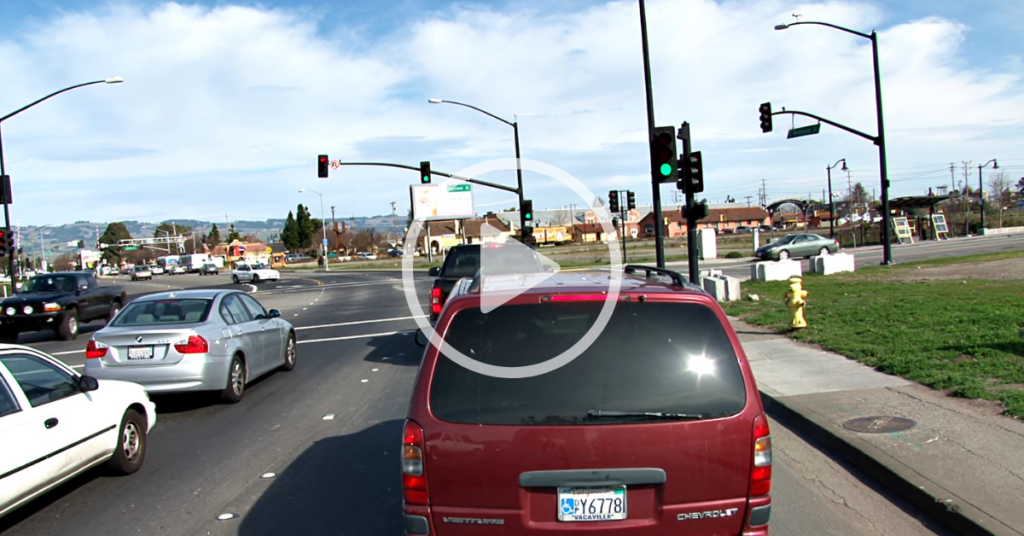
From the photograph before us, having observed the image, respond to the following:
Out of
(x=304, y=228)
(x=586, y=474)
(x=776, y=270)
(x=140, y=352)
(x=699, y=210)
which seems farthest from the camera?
(x=304, y=228)

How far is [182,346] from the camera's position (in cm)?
892

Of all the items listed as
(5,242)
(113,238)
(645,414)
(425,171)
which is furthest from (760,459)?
(113,238)

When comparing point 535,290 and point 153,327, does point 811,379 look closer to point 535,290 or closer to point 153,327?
point 535,290

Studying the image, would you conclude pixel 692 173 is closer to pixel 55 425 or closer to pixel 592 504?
pixel 55 425

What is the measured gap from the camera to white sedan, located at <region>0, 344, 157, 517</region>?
5.19m

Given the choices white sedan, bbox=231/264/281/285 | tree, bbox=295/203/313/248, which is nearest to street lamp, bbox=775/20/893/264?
white sedan, bbox=231/264/281/285

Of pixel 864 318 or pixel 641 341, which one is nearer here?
pixel 641 341

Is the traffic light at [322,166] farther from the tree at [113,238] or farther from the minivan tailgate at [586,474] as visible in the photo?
the tree at [113,238]

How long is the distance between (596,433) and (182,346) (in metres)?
Result: 6.98

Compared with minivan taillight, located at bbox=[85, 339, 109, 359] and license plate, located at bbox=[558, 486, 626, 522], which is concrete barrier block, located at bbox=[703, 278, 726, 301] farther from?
license plate, located at bbox=[558, 486, 626, 522]

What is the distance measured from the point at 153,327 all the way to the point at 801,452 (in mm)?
7401

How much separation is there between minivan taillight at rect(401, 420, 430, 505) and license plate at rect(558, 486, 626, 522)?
2.06 feet

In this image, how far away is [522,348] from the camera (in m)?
3.65

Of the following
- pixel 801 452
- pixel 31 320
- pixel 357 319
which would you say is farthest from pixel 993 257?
pixel 31 320
